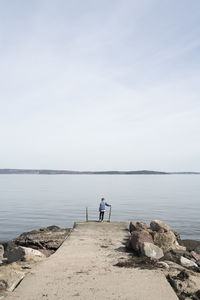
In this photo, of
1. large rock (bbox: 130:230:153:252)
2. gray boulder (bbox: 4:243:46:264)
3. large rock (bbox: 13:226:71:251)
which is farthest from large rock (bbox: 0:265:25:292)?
large rock (bbox: 13:226:71:251)

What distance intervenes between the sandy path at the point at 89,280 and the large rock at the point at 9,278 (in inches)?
8.8

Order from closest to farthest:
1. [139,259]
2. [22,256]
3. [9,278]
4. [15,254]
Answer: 1. [9,278]
2. [139,259]
3. [22,256]
4. [15,254]

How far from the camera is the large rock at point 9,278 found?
28.6 ft

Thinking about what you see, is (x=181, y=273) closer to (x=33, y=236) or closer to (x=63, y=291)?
(x=63, y=291)

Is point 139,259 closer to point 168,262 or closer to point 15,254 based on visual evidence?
point 168,262

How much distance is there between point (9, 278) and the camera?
30.0 feet

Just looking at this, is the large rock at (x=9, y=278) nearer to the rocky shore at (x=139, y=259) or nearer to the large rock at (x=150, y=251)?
the rocky shore at (x=139, y=259)

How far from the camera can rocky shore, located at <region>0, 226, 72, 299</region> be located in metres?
9.08

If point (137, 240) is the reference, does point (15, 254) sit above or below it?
below

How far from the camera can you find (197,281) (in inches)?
368

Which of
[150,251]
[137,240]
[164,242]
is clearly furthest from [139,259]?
[164,242]

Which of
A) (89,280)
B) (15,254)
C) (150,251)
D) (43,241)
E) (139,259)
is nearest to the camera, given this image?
(89,280)

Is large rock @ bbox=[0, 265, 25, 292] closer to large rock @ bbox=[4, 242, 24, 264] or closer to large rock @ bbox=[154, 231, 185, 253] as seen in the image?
large rock @ bbox=[4, 242, 24, 264]

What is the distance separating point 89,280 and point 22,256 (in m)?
4.65
